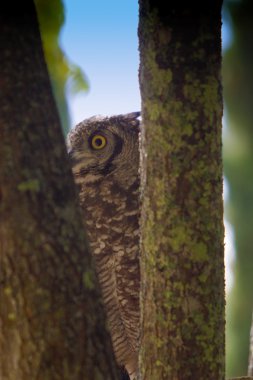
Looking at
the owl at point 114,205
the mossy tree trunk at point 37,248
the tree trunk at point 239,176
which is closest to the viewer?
the mossy tree trunk at point 37,248

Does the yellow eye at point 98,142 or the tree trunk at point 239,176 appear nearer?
the yellow eye at point 98,142

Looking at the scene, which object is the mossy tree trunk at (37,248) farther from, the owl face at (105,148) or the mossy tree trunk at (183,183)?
the owl face at (105,148)

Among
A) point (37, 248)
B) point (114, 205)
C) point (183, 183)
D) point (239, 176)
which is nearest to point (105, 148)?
point (114, 205)

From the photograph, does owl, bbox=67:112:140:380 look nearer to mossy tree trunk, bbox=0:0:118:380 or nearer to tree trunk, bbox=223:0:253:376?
mossy tree trunk, bbox=0:0:118:380

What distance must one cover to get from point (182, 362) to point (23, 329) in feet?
1.63

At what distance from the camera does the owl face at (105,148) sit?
2502 mm

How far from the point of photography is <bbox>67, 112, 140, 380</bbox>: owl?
244 centimetres

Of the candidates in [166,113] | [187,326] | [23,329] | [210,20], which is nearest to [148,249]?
[187,326]

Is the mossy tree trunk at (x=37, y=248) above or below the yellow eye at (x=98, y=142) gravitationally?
below

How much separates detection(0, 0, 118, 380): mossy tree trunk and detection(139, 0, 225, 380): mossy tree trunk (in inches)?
12.4

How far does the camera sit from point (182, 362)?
1.46m

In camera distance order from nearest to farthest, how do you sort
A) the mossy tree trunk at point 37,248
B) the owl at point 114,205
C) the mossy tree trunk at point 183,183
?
the mossy tree trunk at point 37,248, the mossy tree trunk at point 183,183, the owl at point 114,205

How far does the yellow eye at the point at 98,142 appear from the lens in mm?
2502

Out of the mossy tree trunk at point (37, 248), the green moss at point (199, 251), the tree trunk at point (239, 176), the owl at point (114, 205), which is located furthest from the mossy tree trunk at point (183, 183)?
the tree trunk at point (239, 176)
